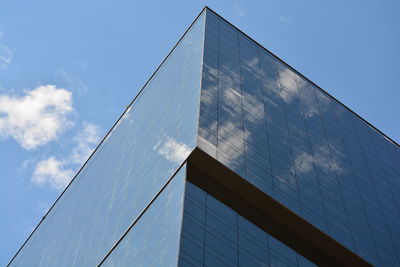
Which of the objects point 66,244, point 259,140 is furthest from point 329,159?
point 66,244

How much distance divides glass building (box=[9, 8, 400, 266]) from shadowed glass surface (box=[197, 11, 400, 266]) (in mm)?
123

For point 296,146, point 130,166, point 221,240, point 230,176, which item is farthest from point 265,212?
point 130,166

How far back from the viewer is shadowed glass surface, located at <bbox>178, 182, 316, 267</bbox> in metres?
28.4

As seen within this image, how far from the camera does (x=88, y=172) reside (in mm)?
59219

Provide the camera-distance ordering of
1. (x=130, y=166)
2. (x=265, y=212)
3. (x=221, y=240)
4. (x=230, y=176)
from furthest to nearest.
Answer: (x=130, y=166)
(x=265, y=212)
(x=230, y=176)
(x=221, y=240)

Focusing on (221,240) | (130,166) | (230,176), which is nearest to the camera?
(221,240)

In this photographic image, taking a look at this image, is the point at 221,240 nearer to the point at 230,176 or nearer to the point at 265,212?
the point at 230,176

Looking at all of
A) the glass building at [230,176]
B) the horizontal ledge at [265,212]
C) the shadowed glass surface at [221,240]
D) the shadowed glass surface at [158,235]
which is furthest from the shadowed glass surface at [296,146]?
the shadowed glass surface at [158,235]

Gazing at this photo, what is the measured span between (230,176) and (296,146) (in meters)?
10.2

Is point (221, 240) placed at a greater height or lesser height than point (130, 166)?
greater

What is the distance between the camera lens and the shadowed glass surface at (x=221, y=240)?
28.4 m

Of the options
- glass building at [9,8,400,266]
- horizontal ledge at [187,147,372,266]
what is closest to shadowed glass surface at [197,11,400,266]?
glass building at [9,8,400,266]

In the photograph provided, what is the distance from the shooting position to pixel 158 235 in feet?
100

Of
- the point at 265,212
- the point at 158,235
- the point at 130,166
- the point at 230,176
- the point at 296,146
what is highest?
the point at 296,146
